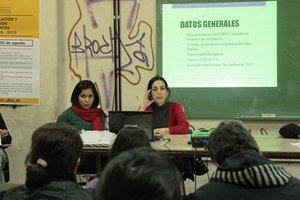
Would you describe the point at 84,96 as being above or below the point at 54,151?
above

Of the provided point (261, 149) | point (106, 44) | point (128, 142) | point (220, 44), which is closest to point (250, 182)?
point (128, 142)

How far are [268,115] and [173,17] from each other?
144 cm

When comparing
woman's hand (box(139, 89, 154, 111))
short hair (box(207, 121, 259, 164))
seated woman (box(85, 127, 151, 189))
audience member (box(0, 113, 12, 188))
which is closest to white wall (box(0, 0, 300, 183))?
woman's hand (box(139, 89, 154, 111))

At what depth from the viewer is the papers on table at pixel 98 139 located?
128 inches

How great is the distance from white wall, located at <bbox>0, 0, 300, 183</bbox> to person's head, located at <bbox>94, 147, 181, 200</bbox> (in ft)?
12.5

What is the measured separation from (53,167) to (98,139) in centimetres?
169

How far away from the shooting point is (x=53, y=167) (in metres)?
1.64

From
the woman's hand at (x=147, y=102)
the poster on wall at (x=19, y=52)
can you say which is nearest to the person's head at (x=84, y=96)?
the woman's hand at (x=147, y=102)

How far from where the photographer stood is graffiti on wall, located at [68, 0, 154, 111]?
4.75 meters

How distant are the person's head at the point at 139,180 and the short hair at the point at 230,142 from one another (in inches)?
37.7

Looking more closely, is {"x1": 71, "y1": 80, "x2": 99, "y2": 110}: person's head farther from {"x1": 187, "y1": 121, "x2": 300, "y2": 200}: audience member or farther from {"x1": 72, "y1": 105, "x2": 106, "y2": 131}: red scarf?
{"x1": 187, "y1": 121, "x2": 300, "y2": 200}: audience member

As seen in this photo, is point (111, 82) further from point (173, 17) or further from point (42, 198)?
point (42, 198)

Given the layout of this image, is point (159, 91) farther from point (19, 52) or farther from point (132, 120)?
point (19, 52)

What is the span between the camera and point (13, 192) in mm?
1595
